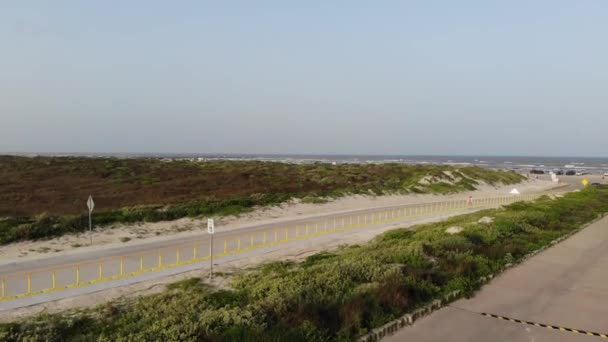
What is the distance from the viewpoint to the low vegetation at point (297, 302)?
9.42 meters

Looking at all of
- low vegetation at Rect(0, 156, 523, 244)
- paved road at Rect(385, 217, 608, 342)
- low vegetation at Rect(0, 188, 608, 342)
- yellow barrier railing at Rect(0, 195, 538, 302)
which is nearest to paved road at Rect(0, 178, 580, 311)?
yellow barrier railing at Rect(0, 195, 538, 302)

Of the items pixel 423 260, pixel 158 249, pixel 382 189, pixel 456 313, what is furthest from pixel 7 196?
pixel 456 313

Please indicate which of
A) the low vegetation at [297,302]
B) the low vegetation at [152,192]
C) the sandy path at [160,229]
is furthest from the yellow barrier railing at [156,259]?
the low vegetation at [152,192]

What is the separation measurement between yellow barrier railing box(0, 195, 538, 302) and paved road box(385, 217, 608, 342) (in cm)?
1208

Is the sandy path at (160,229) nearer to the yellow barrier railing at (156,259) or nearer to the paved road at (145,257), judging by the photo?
the paved road at (145,257)

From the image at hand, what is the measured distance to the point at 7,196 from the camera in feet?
141

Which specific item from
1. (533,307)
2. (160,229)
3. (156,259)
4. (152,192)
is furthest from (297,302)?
(152,192)

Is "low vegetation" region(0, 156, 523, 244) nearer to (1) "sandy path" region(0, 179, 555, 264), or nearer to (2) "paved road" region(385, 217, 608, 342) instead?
(1) "sandy path" region(0, 179, 555, 264)

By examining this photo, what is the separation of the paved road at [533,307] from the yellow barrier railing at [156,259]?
12084mm

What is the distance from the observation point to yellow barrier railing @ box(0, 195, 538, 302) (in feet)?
52.5

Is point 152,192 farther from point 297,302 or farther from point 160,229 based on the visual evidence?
point 297,302

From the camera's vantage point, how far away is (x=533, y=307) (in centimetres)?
1214

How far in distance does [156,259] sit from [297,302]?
11.4 meters

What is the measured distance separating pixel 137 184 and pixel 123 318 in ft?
153
